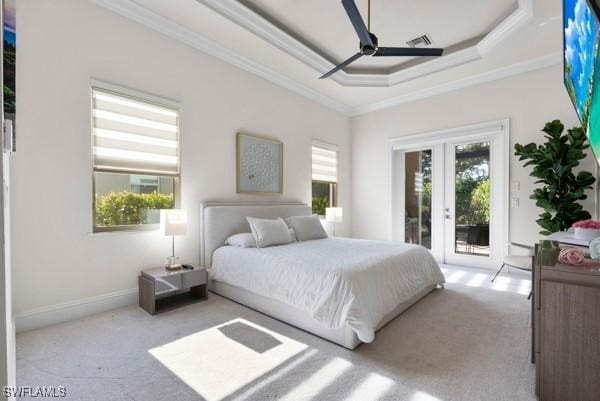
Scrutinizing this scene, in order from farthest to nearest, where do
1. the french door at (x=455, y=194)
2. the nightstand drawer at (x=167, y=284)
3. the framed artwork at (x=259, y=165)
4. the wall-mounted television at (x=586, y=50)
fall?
the french door at (x=455, y=194), the framed artwork at (x=259, y=165), the nightstand drawer at (x=167, y=284), the wall-mounted television at (x=586, y=50)

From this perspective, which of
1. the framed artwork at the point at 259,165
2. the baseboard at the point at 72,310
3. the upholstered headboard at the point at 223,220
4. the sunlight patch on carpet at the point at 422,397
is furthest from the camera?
the framed artwork at the point at 259,165

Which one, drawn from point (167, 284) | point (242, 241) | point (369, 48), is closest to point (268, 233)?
point (242, 241)

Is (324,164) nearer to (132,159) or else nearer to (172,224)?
(172,224)

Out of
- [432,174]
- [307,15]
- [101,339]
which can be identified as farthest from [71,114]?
[432,174]

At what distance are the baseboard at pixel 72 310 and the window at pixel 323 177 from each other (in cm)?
344

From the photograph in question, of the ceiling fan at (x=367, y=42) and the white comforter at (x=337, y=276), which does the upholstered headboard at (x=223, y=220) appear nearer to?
the white comforter at (x=337, y=276)

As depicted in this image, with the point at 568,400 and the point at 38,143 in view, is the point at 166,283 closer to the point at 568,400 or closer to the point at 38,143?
the point at 38,143

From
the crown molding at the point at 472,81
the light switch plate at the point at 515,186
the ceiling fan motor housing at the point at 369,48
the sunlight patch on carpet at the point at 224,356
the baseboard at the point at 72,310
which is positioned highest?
the crown molding at the point at 472,81

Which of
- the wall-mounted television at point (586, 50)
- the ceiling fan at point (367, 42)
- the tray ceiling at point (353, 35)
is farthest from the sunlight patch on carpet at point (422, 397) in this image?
the tray ceiling at point (353, 35)

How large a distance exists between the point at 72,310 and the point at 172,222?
1.17 metres

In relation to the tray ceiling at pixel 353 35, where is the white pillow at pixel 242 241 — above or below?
below

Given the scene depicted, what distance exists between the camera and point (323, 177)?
5.66 meters

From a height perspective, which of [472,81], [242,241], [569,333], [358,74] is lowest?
[569,333]

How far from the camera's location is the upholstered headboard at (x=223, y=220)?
11.7ft
